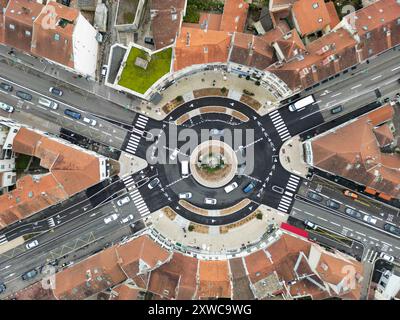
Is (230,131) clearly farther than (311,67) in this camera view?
Yes

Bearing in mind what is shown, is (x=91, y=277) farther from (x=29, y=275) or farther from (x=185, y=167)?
(x=185, y=167)

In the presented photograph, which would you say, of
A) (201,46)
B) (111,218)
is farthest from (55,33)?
(111,218)

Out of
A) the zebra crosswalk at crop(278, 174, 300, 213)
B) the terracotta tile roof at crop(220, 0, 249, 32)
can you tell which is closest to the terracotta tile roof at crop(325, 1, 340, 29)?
the terracotta tile roof at crop(220, 0, 249, 32)

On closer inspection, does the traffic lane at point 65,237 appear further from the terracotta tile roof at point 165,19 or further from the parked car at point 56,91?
the terracotta tile roof at point 165,19

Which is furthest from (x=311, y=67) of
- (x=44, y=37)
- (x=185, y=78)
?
(x=44, y=37)

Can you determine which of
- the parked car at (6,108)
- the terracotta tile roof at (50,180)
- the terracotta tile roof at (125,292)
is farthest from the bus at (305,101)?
the parked car at (6,108)

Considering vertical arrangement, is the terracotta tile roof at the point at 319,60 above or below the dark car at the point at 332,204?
above

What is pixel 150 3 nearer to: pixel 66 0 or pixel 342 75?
pixel 66 0
